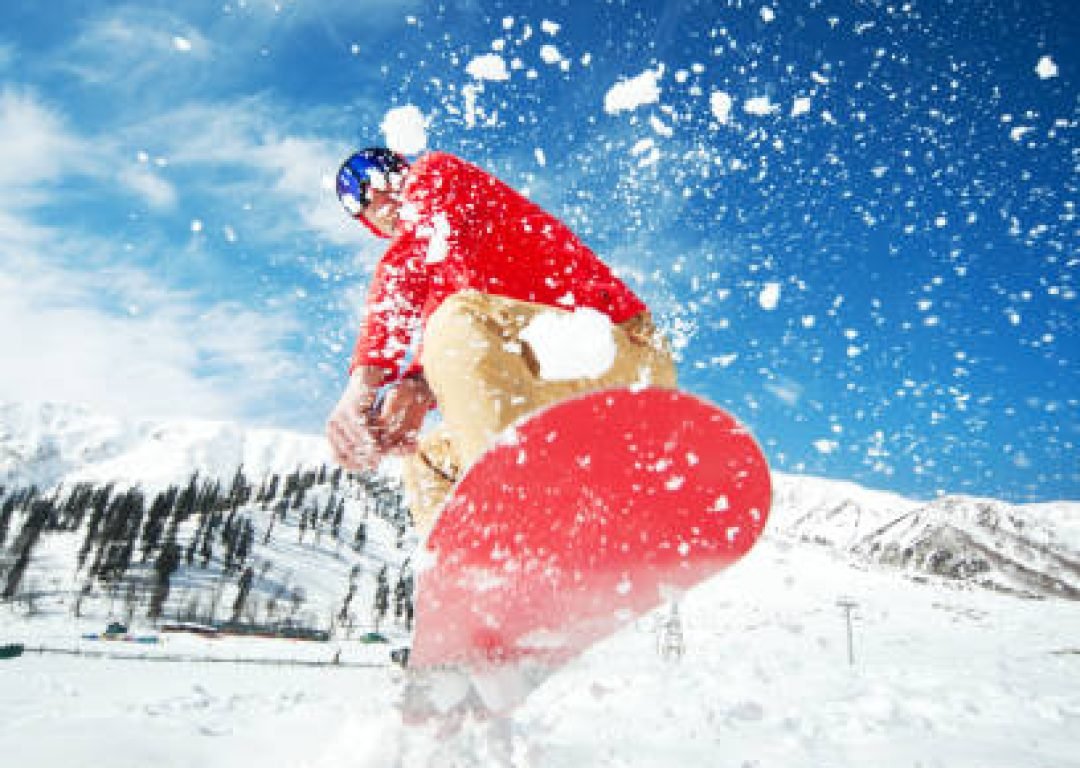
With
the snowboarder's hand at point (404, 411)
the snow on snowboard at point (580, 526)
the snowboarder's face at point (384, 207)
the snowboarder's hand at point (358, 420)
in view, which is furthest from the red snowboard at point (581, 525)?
the snowboarder's face at point (384, 207)

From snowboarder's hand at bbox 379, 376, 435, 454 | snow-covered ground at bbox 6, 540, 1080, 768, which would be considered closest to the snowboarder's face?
snowboarder's hand at bbox 379, 376, 435, 454

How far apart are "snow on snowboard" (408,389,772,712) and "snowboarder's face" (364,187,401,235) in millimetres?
1517

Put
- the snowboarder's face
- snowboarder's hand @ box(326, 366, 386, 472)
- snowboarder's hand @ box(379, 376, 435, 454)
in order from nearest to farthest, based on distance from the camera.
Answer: snowboarder's hand @ box(326, 366, 386, 472), snowboarder's hand @ box(379, 376, 435, 454), the snowboarder's face

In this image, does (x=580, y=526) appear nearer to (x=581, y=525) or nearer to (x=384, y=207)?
(x=581, y=525)

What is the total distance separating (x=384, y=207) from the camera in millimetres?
3139

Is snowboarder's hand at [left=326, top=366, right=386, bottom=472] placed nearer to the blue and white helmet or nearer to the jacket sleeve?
the jacket sleeve

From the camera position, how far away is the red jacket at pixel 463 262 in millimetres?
2602

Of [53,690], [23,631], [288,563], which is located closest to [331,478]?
[288,563]

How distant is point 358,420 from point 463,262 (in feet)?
2.66

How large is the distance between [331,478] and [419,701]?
17586 cm

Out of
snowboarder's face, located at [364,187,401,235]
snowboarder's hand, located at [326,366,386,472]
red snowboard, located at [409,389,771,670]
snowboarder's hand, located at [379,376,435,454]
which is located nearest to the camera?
red snowboard, located at [409,389,771,670]

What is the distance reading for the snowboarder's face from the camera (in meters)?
3.11

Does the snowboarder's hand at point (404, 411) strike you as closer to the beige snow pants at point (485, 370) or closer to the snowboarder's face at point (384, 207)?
the beige snow pants at point (485, 370)

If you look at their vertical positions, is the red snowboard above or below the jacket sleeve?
below
